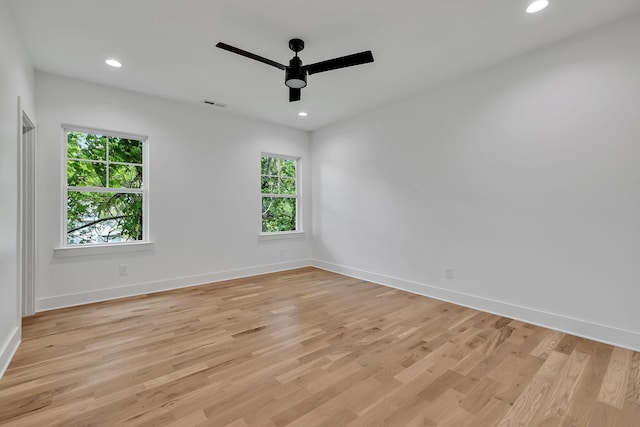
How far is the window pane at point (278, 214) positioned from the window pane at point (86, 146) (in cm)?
237

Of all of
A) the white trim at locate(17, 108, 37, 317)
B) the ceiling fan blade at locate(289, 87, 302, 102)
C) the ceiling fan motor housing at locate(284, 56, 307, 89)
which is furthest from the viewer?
the white trim at locate(17, 108, 37, 317)

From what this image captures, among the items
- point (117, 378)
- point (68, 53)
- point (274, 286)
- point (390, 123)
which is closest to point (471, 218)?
point (390, 123)

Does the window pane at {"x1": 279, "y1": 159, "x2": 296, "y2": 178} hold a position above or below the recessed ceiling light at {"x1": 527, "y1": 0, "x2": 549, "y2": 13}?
below

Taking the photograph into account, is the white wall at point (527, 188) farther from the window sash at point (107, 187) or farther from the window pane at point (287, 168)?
the window sash at point (107, 187)

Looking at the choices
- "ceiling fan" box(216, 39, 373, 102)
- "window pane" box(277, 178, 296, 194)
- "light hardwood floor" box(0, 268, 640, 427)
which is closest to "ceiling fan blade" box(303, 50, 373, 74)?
"ceiling fan" box(216, 39, 373, 102)

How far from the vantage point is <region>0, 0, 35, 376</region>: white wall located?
207 cm

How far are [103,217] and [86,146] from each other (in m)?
0.89

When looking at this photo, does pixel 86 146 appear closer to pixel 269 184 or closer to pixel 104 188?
pixel 104 188

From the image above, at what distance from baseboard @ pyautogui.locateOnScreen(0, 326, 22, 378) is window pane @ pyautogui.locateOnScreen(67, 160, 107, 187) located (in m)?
1.77

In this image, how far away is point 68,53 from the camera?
2.89 meters

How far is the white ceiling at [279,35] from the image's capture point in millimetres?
2250

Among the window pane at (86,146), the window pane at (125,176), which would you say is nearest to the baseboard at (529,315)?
the window pane at (125,176)

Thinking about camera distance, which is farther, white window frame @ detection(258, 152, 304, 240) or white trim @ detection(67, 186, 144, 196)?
white window frame @ detection(258, 152, 304, 240)

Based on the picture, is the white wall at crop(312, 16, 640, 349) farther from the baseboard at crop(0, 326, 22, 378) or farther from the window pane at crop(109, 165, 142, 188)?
the baseboard at crop(0, 326, 22, 378)
